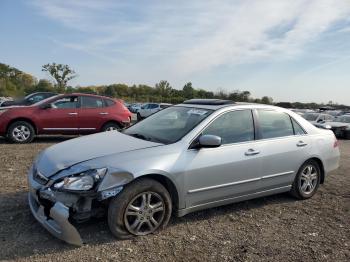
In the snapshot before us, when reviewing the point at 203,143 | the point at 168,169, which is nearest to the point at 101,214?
the point at 168,169

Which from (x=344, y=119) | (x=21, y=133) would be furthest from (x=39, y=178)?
(x=344, y=119)

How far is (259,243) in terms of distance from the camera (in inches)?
174

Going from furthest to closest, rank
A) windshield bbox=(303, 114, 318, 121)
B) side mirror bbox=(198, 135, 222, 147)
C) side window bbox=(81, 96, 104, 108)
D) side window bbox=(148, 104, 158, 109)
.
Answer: side window bbox=(148, 104, 158, 109) < windshield bbox=(303, 114, 318, 121) < side window bbox=(81, 96, 104, 108) < side mirror bbox=(198, 135, 222, 147)

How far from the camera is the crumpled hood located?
428cm

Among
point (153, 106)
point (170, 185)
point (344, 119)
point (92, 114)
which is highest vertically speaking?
point (92, 114)

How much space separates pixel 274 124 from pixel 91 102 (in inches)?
292

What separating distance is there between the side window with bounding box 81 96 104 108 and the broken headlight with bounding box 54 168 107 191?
7956 millimetres

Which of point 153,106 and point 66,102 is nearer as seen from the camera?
point 66,102

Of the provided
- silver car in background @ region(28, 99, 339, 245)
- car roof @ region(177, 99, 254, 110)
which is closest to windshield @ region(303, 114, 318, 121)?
silver car in background @ region(28, 99, 339, 245)

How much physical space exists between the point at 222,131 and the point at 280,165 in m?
1.12

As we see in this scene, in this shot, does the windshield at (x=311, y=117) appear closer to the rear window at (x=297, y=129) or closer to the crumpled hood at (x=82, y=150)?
the rear window at (x=297, y=129)

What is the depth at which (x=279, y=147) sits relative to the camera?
5602 millimetres

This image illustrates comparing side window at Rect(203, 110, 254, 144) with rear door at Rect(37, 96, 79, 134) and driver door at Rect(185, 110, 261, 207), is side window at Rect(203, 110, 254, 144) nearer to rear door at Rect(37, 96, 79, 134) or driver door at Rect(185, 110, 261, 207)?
driver door at Rect(185, 110, 261, 207)

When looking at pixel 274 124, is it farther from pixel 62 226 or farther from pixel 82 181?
pixel 62 226
